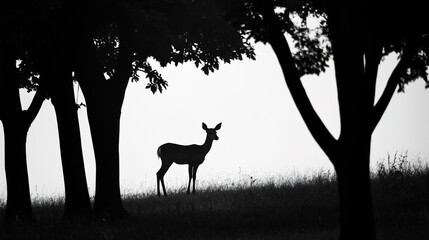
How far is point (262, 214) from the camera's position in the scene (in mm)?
16250

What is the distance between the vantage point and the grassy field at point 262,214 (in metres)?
13.6

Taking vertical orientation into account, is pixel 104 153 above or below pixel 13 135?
below

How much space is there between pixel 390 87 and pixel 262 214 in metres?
5.95

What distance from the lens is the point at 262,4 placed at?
1172 centimetres

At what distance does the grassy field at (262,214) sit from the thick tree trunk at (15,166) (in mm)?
935

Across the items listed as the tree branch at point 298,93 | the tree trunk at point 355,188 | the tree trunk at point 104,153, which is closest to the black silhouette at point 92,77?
the tree trunk at point 104,153

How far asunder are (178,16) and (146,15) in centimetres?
225

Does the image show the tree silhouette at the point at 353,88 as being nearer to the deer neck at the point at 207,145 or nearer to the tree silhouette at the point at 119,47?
the tree silhouette at the point at 119,47

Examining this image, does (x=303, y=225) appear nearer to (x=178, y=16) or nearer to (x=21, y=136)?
(x=178, y=16)

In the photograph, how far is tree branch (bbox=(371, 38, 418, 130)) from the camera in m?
11.3

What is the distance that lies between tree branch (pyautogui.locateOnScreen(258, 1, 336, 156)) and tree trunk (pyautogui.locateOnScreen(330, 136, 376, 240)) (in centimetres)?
28

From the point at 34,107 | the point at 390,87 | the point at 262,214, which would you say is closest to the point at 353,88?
the point at 390,87

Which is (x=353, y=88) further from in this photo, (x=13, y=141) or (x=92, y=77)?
(x=13, y=141)

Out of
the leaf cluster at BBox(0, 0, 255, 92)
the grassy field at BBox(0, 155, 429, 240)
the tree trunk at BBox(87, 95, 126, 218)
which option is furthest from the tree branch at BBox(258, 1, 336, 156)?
the tree trunk at BBox(87, 95, 126, 218)
